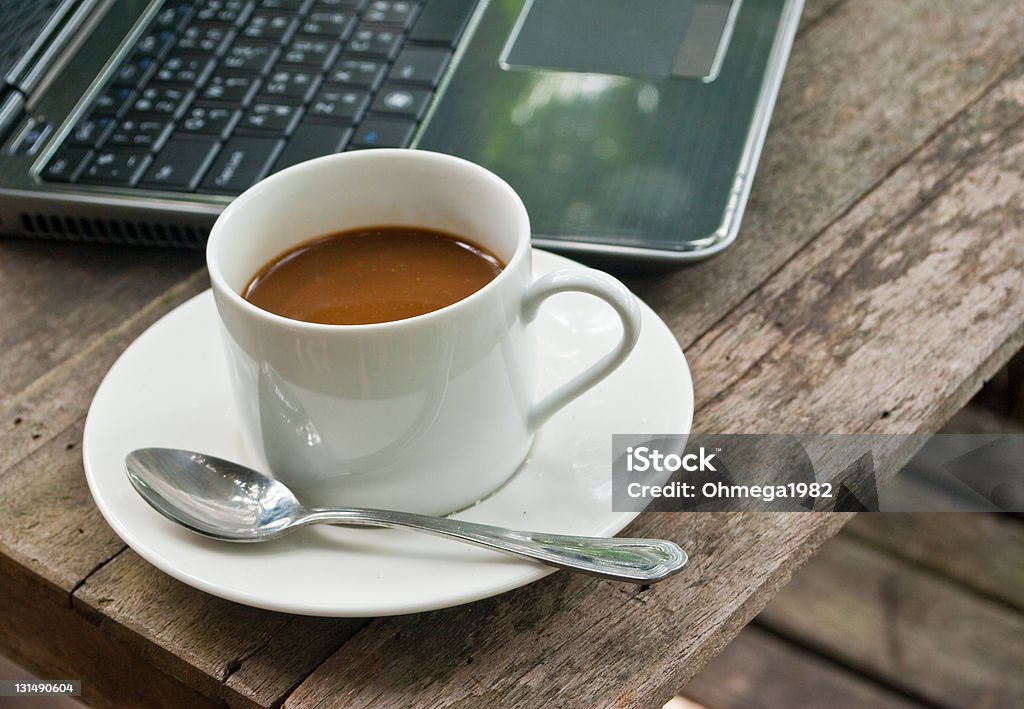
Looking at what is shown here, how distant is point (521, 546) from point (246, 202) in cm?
21

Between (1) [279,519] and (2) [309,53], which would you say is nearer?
(1) [279,519]

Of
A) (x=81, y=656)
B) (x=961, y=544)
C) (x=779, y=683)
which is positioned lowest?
(x=779, y=683)

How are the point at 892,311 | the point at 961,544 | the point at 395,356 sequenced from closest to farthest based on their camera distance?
the point at 395,356 < the point at 892,311 < the point at 961,544

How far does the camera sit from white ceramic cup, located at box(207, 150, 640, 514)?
46 cm

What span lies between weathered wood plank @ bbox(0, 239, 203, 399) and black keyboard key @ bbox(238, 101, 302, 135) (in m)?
0.10

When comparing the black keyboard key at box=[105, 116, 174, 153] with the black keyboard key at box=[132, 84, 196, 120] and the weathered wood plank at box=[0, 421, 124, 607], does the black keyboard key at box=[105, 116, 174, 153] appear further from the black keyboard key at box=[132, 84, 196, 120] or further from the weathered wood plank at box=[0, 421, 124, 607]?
the weathered wood plank at box=[0, 421, 124, 607]

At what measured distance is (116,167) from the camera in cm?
70

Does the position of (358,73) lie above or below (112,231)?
above

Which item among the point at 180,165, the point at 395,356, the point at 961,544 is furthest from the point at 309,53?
the point at 961,544

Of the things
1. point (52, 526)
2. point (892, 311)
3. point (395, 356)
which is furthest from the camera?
point (892, 311)

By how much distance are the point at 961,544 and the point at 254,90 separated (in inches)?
41.5

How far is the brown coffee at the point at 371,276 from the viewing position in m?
0.52

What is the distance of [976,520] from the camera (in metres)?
1.40

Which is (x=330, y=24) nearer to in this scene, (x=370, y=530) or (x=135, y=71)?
(x=135, y=71)
